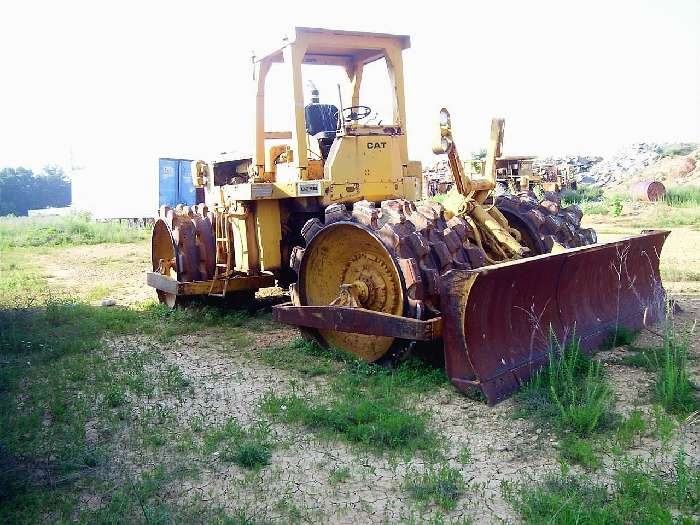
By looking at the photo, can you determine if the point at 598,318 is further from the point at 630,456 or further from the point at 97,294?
the point at 97,294

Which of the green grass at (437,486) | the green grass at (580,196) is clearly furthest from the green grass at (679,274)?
the green grass at (580,196)

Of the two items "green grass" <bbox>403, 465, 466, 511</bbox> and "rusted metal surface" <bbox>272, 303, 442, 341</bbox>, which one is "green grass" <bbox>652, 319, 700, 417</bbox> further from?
"green grass" <bbox>403, 465, 466, 511</bbox>

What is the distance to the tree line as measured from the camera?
60.4 meters

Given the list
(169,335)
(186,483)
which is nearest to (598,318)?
(186,483)

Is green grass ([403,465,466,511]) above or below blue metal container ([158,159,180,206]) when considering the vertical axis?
below

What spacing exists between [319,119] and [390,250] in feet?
8.30

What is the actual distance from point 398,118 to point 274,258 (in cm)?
195

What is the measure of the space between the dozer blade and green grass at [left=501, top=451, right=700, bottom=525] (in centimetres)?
119

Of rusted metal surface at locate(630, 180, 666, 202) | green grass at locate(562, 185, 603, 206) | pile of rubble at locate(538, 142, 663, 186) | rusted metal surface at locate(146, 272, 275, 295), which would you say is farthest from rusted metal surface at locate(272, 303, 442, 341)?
pile of rubble at locate(538, 142, 663, 186)

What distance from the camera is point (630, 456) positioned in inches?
151

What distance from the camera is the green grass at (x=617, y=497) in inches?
124

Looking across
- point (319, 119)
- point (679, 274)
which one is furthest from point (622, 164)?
point (319, 119)

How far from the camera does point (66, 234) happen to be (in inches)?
875

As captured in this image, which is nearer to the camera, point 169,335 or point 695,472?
point 695,472
